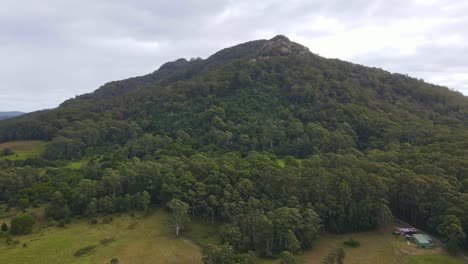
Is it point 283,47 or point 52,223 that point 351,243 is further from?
point 283,47

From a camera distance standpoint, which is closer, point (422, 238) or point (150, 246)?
point (422, 238)

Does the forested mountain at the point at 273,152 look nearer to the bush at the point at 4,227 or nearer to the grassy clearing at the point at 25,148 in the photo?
the grassy clearing at the point at 25,148

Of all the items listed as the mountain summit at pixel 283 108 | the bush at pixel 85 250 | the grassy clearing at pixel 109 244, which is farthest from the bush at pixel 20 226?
the mountain summit at pixel 283 108

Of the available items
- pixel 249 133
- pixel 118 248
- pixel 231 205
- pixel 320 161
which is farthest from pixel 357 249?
pixel 249 133

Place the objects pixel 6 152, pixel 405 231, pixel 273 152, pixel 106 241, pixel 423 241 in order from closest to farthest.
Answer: pixel 423 241 → pixel 106 241 → pixel 405 231 → pixel 273 152 → pixel 6 152

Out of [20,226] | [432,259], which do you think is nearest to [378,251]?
[432,259]

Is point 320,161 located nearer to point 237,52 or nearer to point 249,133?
point 249,133
